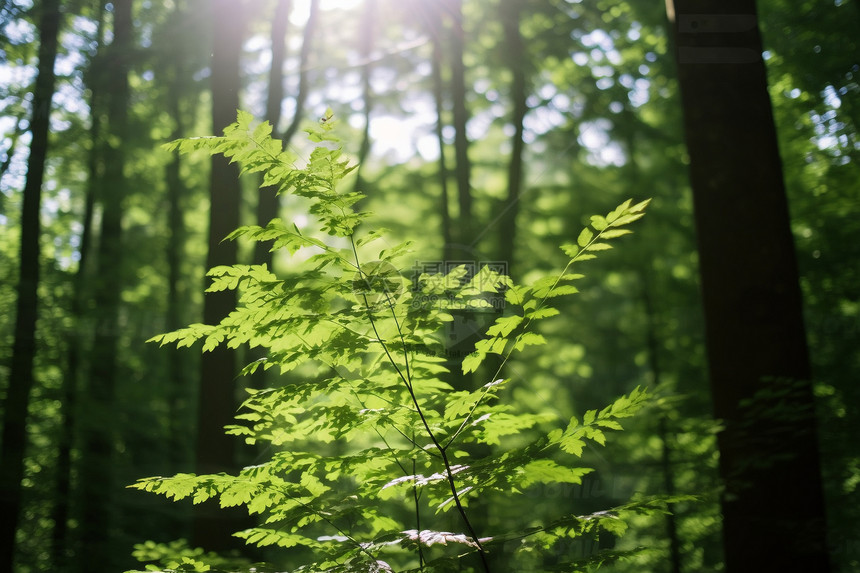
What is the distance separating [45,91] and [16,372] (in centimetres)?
414

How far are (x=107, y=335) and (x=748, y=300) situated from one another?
10.4m

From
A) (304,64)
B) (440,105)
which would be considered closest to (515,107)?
(440,105)

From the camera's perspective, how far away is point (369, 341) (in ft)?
7.22

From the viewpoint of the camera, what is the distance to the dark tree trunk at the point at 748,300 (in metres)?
3.40

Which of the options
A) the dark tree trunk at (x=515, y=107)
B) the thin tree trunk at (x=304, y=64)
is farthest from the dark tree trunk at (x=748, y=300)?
the dark tree trunk at (x=515, y=107)

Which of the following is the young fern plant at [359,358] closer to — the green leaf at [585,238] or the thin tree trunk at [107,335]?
the green leaf at [585,238]

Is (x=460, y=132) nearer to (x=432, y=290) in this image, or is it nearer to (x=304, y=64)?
(x=304, y=64)

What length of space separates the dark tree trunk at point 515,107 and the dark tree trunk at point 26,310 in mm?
7220

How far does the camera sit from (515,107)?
1121 cm

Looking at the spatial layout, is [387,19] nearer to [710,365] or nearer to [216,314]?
[216,314]

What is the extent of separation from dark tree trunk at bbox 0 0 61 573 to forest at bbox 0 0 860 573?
46 millimetres

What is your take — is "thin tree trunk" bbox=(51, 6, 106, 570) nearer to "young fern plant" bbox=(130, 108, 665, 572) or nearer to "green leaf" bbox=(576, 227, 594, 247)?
"young fern plant" bbox=(130, 108, 665, 572)

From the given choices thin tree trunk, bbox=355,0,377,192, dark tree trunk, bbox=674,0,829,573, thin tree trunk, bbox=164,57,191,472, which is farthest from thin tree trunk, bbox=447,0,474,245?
dark tree trunk, bbox=674,0,829,573

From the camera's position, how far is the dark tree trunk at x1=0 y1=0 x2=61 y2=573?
7.76m
